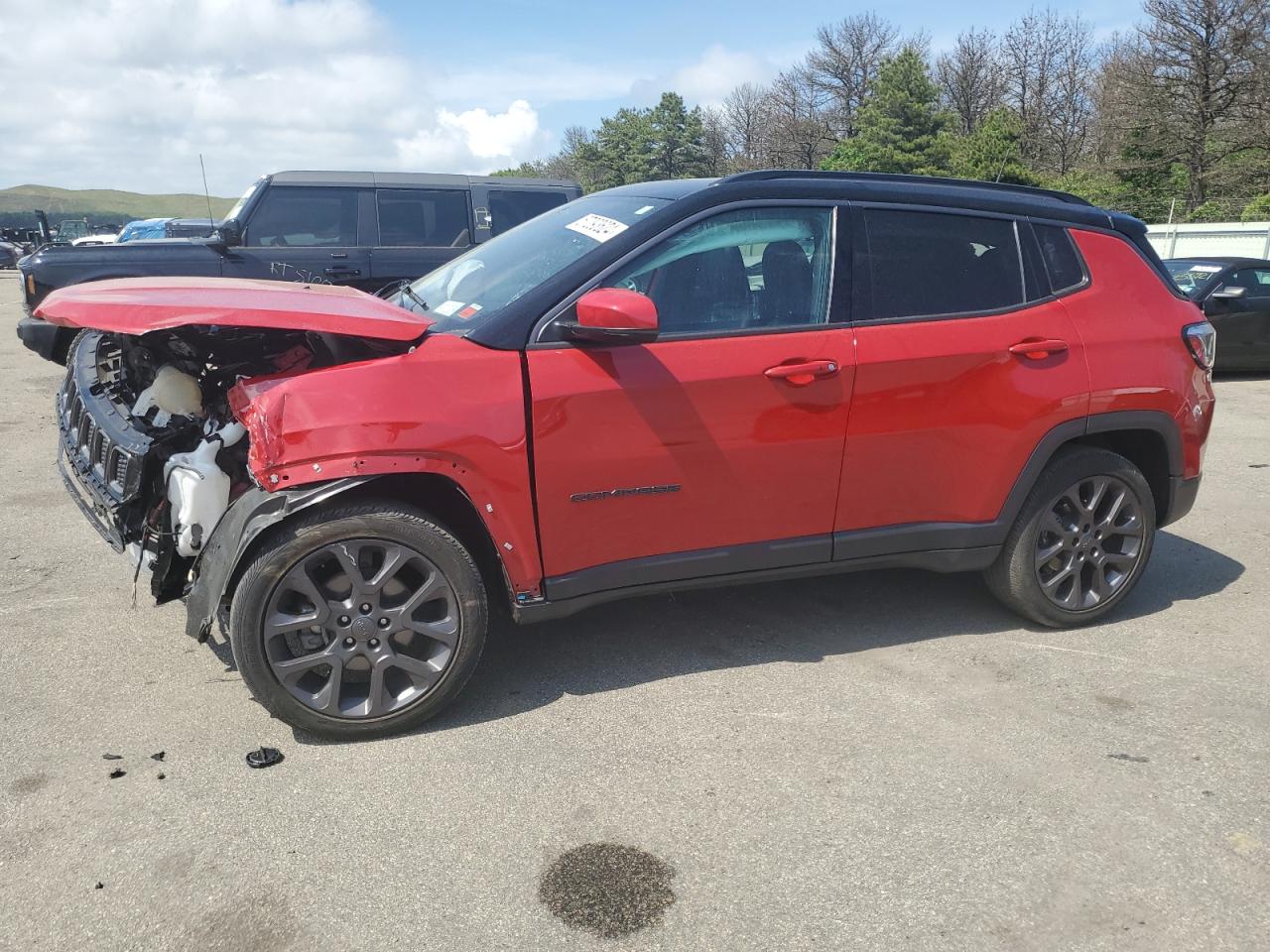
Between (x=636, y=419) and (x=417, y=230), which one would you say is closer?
(x=636, y=419)

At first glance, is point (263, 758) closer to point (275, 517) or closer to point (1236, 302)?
point (275, 517)

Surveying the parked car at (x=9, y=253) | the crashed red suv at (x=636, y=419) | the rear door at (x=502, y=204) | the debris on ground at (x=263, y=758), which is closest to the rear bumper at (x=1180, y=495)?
the crashed red suv at (x=636, y=419)

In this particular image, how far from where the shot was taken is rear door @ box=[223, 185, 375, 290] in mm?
9164

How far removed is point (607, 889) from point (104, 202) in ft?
495

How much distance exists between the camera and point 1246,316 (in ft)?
36.9

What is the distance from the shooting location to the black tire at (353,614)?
10.6 feet

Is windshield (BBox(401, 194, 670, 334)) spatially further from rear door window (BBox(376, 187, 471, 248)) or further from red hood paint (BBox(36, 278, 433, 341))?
rear door window (BBox(376, 187, 471, 248))

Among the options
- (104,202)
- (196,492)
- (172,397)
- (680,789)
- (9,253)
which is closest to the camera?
(680,789)

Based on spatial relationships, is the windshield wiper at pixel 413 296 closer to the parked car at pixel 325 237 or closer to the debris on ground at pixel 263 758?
the debris on ground at pixel 263 758

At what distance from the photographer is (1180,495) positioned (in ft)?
14.8

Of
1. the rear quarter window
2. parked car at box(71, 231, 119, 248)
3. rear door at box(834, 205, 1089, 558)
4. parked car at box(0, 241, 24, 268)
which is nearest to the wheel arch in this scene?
rear door at box(834, 205, 1089, 558)

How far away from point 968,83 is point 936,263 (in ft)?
203

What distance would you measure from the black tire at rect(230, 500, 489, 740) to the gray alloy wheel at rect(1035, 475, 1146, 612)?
96.5 inches

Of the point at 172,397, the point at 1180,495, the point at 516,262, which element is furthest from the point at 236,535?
the point at 1180,495
